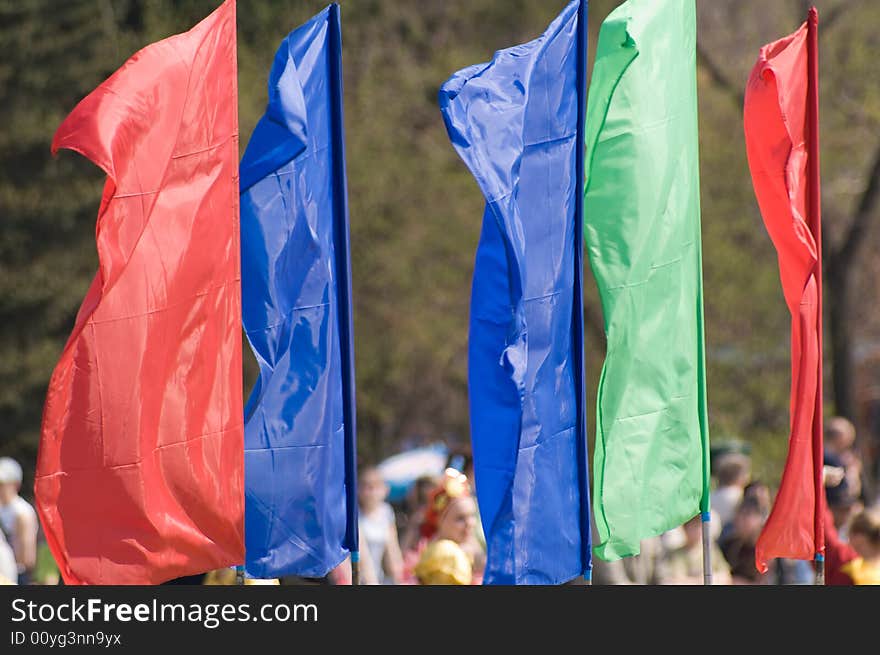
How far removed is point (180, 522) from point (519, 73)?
2.29 m

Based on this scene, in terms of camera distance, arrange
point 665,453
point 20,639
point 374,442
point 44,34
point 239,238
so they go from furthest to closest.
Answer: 1. point 374,442
2. point 44,34
3. point 665,453
4. point 239,238
5. point 20,639

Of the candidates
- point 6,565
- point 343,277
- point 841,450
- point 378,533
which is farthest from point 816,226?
point 6,565

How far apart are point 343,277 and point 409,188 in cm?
1607

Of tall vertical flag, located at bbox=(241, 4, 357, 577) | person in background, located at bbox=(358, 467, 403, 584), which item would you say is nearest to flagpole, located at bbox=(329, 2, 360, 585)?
tall vertical flag, located at bbox=(241, 4, 357, 577)

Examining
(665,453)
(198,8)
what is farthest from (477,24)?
(665,453)

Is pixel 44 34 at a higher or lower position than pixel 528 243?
higher

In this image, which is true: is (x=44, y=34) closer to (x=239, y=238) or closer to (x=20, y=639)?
(x=239, y=238)

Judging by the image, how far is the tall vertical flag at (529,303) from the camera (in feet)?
20.5

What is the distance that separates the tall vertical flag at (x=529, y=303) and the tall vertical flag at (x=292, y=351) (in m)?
0.77

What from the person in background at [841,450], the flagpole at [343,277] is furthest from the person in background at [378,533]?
the flagpole at [343,277]

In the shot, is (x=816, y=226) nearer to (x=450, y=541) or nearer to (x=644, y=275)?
(x=644, y=275)

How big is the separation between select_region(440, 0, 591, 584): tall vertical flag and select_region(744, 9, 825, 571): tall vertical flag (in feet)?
2.75

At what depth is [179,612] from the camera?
17.1 feet

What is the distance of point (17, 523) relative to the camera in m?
10.6
